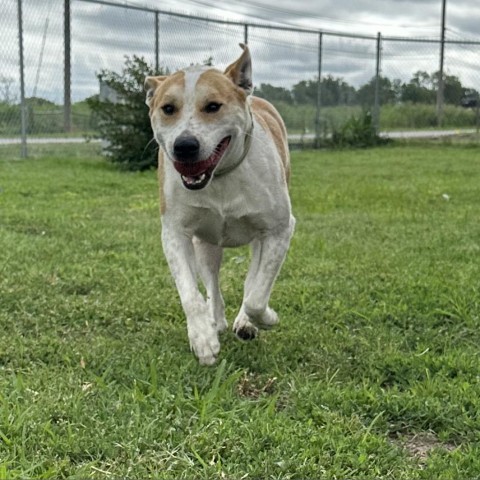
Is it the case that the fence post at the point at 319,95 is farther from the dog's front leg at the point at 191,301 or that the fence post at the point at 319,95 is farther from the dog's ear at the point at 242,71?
the dog's front leg at the point at 191,301

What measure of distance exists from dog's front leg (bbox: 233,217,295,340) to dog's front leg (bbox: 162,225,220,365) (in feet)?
0.87

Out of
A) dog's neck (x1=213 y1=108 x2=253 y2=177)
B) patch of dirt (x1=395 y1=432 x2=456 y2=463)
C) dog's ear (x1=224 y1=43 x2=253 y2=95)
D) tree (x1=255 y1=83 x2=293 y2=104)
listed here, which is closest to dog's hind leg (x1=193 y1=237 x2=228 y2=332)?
dog's neck (x1=213 y1=108 x2=253 y2=177)

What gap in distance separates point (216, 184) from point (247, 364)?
0.80 metres

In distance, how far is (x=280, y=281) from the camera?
4844 millimetres

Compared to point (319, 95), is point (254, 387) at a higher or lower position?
lower

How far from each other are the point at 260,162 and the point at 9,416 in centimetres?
160

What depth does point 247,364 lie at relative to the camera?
Result: 10.9ft

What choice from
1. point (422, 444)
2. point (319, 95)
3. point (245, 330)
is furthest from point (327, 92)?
point (422, 444)

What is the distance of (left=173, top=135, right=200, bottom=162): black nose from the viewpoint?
3086 mm

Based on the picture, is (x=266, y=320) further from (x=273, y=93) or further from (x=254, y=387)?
(x=273, y=93)

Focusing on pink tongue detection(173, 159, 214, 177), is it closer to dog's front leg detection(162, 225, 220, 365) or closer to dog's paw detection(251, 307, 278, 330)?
dog's front leg detection(162, 225, 220, 365)

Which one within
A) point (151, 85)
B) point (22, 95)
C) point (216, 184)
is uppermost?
point (22, 95)

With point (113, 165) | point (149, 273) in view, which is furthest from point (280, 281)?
point (113, 165)

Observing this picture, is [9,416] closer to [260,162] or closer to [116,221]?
[260,162]
